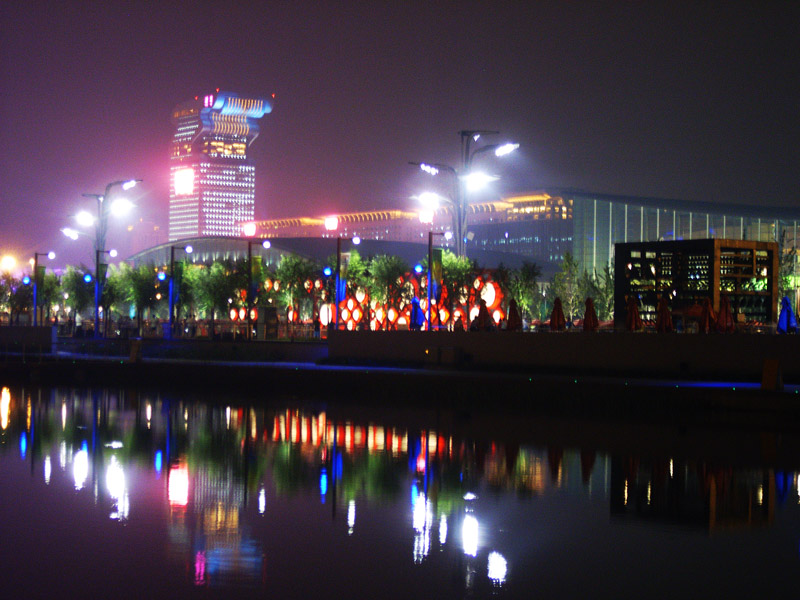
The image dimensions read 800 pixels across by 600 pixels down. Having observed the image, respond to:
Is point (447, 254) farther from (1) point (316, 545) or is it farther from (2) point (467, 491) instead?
(1) point (316, 545)

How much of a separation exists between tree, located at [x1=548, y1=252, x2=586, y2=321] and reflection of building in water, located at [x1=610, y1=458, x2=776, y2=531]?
6514 centimetres

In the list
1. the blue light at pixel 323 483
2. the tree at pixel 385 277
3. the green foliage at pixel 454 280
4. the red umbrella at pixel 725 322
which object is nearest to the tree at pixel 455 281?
the green foliage at pixel 454 280

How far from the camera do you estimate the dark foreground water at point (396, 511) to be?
39.1ft

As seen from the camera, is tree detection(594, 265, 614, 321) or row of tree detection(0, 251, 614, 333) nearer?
row of tree detection(0, 251, 614, 333)

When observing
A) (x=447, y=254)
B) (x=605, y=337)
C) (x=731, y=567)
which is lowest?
(x=731, y=567)

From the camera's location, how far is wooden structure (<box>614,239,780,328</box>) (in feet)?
203

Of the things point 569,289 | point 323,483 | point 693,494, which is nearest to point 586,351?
point 693,494

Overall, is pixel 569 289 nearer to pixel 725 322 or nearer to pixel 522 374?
pixel 522 374

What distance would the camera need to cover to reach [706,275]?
62.5 metres

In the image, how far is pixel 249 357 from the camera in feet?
161

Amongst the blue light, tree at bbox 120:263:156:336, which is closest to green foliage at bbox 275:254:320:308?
tree at bbox 120:263:156:336

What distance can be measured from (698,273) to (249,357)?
99.5 feet

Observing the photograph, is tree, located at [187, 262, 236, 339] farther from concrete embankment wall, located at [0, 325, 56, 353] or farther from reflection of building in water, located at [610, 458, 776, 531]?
reflection of building in water, located at [610, 458, 776, 531]

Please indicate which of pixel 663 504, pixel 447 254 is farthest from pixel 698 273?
pixel 663 504
